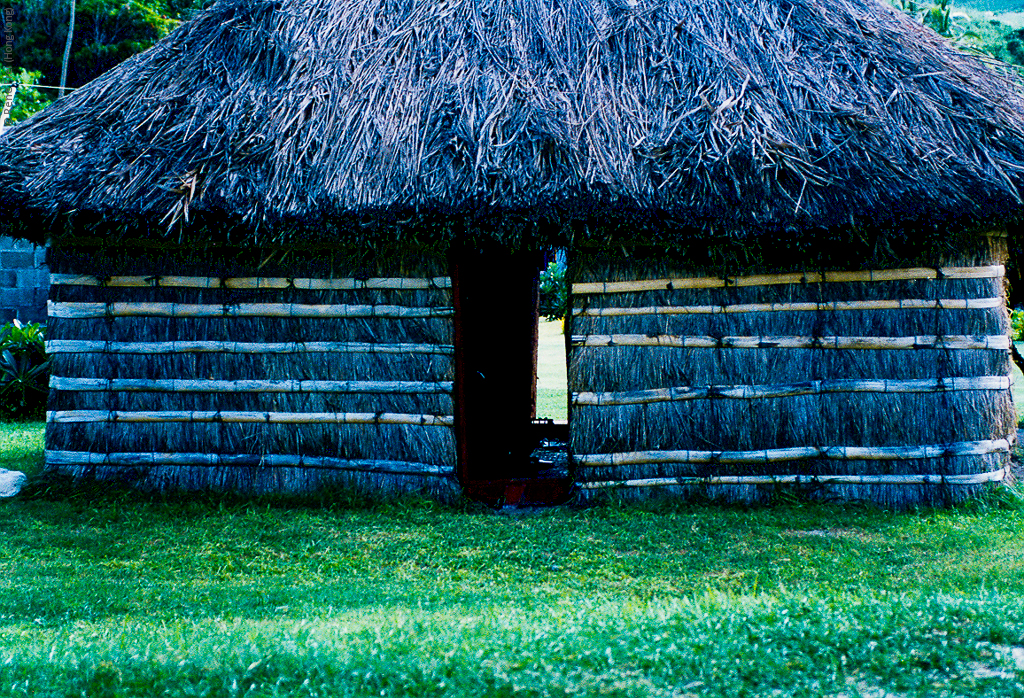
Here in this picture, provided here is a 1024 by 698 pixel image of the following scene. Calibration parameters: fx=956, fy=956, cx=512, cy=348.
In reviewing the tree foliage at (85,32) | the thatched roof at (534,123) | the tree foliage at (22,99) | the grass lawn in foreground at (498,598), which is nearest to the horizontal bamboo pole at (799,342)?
the thatched roof at (534,123)

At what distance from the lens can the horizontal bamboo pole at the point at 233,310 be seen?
7.03 meters

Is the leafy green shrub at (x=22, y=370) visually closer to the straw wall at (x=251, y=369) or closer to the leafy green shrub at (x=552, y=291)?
the straw wall at (x=251, y=369)

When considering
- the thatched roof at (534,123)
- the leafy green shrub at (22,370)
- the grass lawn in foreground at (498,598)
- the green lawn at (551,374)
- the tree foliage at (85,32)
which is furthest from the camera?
the tree foliage at (85,32)

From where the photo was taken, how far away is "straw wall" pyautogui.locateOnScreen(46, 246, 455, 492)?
7039 mm

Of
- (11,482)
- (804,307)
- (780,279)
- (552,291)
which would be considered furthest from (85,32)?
(804,307)

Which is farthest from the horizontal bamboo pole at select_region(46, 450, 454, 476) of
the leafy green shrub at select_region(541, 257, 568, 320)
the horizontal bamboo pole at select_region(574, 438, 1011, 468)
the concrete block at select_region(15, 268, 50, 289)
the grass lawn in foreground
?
the leafy green shrub at select_region(541, 257, 568, 320)

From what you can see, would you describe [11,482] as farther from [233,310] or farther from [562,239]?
[562,239]

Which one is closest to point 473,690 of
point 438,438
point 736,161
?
point 438,438

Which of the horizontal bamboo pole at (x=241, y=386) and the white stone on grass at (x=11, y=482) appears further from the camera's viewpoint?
the white stone on grass at (x=11, y=482)

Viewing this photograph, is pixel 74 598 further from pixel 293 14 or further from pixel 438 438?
pixel 293 14

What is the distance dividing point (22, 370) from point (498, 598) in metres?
9.10

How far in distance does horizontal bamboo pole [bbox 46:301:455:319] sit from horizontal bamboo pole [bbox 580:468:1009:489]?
6.01 feet

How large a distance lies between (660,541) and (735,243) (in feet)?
6.71

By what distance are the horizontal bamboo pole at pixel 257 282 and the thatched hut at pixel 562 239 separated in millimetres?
21
